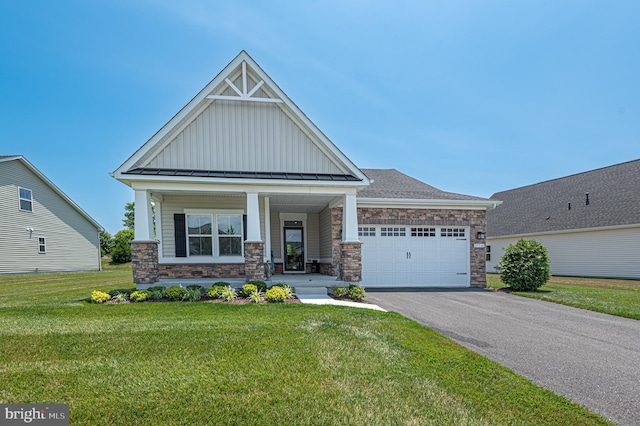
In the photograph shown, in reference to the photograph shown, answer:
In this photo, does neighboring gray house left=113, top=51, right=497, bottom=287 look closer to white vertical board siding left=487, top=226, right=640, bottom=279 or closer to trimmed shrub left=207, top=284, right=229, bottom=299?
trimmed shrub left=207, top=284, right=229, bottom=299

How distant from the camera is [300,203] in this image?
40.1ft

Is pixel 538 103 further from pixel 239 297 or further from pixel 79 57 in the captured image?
pixel 79 57

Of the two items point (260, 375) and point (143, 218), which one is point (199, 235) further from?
point (260, 375)

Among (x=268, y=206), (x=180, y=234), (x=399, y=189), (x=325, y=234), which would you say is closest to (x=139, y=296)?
(x=180, y=234)

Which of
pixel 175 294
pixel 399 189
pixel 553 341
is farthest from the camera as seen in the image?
pixel 399 189

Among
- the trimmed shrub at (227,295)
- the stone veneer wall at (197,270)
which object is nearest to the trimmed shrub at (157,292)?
the trimmed shrub at (227,295)

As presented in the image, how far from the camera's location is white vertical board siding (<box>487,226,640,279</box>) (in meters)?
16.1

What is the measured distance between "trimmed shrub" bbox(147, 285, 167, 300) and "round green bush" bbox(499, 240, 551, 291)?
1234 cm

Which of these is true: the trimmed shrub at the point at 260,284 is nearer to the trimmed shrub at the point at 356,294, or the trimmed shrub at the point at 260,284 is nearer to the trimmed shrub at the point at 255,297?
the trimmed shrub at the point at 255,297

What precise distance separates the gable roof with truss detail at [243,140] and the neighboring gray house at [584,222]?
52.3 feet

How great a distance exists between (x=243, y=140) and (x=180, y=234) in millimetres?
4193

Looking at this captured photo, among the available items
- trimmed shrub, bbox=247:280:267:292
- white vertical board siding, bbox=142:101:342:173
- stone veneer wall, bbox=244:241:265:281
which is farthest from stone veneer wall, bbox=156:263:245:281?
white vertical board siding, bbox=142:101:342:173

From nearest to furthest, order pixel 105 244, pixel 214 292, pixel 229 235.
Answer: pixel 214 292 < pixel 229 235 < pixel 105 244

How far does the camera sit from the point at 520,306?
29.4 feet
